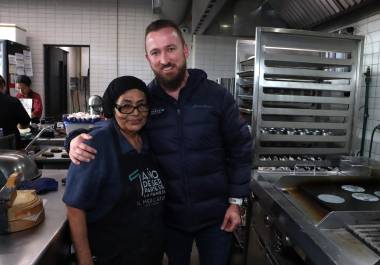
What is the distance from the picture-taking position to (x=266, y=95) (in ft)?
7.30

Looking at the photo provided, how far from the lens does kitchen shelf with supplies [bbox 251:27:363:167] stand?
2191mm

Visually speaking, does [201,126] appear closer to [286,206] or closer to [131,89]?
[131,89]

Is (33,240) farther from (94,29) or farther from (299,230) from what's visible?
(94,29)

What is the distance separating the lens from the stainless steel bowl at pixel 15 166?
1301mm

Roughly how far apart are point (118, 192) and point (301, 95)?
152cm

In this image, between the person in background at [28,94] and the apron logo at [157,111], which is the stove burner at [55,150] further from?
the person in background at [28,94]

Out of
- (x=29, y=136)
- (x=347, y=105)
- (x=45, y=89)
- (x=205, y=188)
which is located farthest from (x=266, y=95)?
(x=45, y=89)

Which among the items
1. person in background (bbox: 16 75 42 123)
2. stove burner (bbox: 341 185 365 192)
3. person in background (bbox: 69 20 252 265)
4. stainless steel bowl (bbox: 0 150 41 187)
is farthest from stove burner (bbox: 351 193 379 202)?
person in background (bbox: 16 75 42 123)

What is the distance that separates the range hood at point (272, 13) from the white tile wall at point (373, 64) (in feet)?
0.34

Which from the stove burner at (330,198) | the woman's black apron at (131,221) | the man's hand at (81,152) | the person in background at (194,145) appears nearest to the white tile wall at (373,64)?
the stove burner at (330,198)

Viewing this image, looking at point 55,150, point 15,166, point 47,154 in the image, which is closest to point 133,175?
point 15,166

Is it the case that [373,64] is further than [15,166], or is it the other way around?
[373,64]

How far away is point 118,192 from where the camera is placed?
1.31 m

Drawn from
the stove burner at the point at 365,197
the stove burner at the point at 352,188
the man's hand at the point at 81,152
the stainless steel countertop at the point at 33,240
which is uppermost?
the man's hand at the point at 81,152
